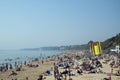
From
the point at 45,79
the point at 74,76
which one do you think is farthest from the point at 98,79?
the point at 45,79

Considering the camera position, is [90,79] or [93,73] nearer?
[90,79]

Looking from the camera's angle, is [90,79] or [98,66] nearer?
[90,79]

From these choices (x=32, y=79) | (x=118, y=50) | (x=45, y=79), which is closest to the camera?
(x=45, y=79)

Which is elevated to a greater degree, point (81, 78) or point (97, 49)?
point (97, 49)

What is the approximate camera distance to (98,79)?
24641 millimetres

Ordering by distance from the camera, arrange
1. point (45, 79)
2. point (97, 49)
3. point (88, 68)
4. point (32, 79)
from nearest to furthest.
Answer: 1. point (97, 49)
2. point (45, 79)
3. point (32, 79)
4. point (88, 68)

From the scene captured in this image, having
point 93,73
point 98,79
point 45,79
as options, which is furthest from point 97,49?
point 93,73

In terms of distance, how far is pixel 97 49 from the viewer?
50.4 feet

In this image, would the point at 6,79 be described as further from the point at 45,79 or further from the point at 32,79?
the point at 45,79

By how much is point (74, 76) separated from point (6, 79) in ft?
28.8

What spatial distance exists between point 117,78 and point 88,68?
A: 8130 mm

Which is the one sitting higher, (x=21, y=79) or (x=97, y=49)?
(x=97, y=49)

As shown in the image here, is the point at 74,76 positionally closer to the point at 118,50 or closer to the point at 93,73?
the point at 93,73

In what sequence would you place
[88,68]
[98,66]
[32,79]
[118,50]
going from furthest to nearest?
[118,50] → [98,66] → [88,68] → [32,79]
